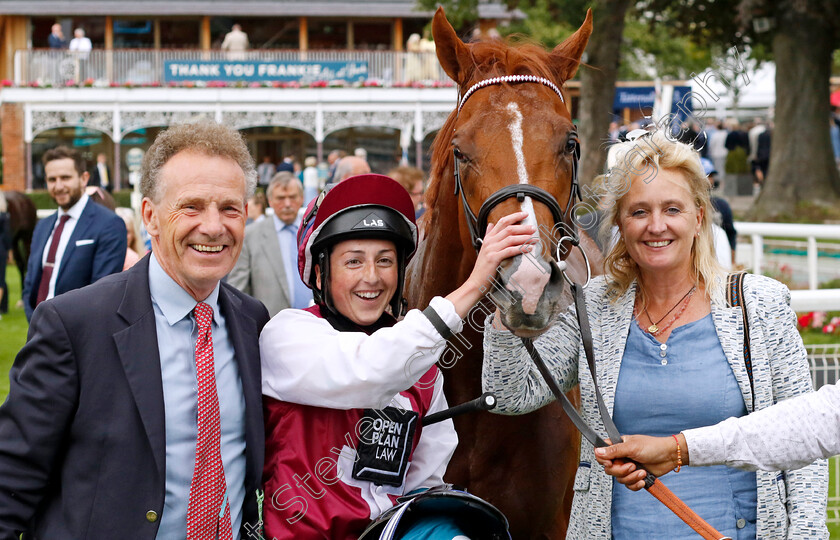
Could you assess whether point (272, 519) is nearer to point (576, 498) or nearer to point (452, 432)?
point (452, 432)

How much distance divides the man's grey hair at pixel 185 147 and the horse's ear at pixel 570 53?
1.25 metres

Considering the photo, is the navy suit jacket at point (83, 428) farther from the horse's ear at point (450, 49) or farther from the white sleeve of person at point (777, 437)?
the horse's ear at point (450, 49)

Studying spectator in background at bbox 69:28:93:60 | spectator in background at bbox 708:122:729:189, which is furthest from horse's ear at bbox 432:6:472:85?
spectator in background at bbox 69:28:93:60

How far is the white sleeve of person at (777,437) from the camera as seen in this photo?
6.48ft

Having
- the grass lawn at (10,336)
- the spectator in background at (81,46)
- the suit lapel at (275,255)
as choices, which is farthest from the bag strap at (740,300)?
the spectator in background at (81,46)

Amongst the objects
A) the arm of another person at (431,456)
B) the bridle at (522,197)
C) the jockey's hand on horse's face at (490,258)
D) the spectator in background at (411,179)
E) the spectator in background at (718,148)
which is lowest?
the arm of another person at (431,456)

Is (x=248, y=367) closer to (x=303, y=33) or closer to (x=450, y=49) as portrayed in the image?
(x=450, y=49)

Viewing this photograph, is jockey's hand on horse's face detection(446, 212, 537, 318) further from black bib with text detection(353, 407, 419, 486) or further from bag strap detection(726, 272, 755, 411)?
bag strap detection(726, 272, 755, 411)

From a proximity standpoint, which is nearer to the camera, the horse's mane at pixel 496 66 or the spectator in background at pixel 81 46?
the horse's mane at pixel 496 66

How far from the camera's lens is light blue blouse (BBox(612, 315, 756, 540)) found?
2.26m

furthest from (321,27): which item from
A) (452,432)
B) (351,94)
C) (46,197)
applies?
(452,432)

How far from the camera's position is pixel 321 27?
114 feet

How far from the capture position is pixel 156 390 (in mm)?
1979

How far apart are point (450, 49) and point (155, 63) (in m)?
29.0
